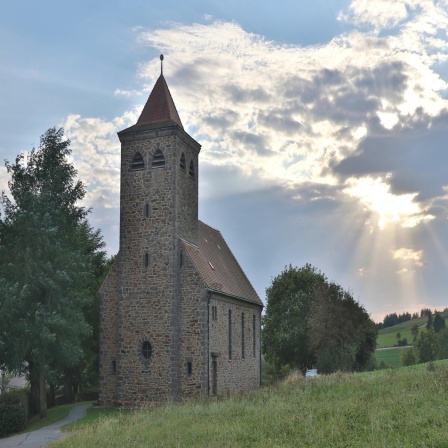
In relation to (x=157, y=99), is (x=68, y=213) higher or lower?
lower

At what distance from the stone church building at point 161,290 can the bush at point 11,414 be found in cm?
560

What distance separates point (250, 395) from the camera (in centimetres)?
2189

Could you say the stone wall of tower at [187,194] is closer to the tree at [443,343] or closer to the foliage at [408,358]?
the tree at [443,343]

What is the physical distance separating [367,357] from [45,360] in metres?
27.6

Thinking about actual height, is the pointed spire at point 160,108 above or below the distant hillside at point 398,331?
above

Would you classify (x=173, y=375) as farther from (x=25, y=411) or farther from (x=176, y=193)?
(x=176, y=193)

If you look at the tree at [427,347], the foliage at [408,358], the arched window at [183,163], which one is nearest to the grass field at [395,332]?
the foliage at [408,358]

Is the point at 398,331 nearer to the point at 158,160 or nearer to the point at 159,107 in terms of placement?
the point at 159,107

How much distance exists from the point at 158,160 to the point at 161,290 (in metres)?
7.30

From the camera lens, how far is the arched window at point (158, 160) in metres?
32.7

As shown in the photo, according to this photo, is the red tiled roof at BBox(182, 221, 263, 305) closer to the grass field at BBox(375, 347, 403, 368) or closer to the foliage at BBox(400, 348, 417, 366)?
the foliage at BBox(400, 348, 417, 366)

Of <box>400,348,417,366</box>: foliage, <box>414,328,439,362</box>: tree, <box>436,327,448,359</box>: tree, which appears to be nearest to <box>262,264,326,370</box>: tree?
<box>436,327,448,359</box>: tree

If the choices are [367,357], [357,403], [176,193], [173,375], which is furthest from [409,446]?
[367,357]

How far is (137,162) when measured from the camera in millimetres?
33250
